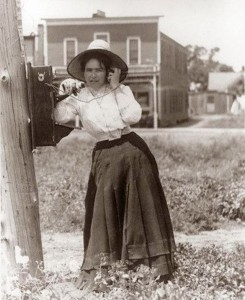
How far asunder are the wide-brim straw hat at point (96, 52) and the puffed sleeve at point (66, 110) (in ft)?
0.78

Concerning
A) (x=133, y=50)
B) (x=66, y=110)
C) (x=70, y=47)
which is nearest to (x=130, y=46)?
(x=133, y=50)

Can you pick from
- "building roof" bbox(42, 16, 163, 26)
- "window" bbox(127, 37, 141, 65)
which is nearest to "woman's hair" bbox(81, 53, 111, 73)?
"building roof" bbox(42, 16, 163, 26)

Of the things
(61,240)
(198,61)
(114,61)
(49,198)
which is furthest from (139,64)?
(198,61)

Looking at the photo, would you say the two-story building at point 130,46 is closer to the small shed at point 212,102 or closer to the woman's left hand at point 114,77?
the small shed at point 212,102

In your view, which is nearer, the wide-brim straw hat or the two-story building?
the wide-brim straw hat

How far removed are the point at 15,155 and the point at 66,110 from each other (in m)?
0.41

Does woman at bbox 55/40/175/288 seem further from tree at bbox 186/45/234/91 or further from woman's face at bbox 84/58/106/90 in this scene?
tree at bbox 186/45/234/91

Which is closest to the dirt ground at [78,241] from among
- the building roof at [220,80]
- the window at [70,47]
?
the window at [70,47]

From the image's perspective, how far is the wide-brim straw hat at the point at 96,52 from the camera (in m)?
3.51

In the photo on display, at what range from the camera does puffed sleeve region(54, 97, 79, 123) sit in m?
3.46

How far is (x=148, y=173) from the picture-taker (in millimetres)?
3541

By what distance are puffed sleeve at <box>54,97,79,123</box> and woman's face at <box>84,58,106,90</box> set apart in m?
0.15

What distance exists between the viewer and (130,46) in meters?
22.2

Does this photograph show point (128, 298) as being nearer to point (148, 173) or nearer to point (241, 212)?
point (148, 173)
